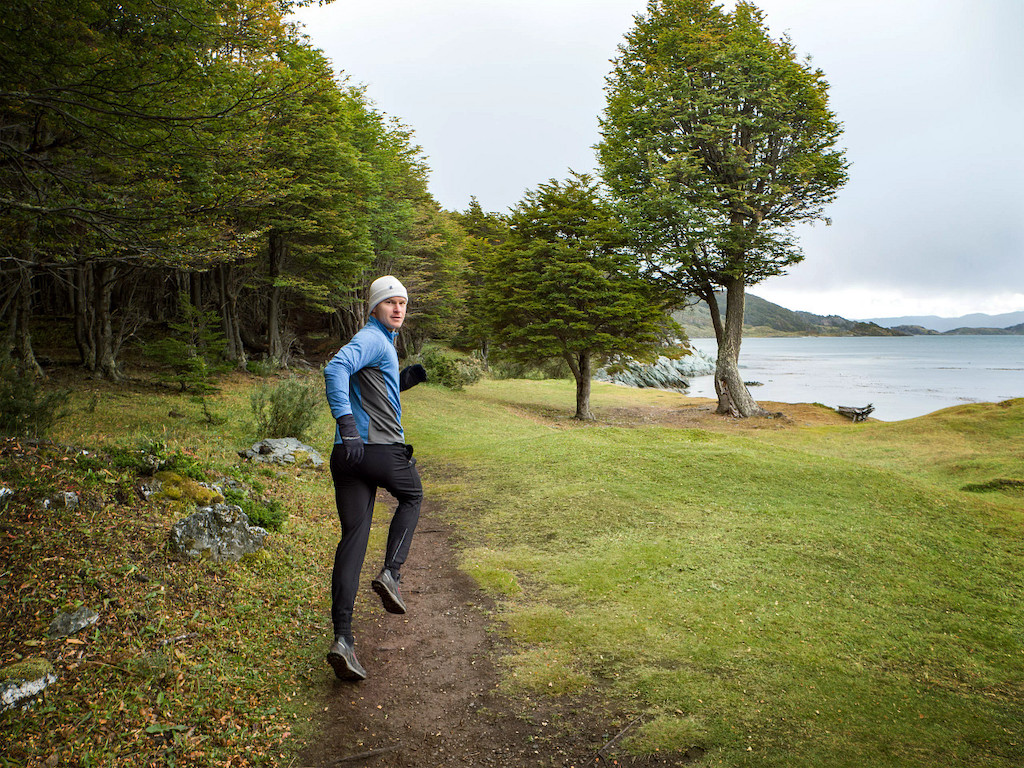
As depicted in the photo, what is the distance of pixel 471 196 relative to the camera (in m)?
58.9

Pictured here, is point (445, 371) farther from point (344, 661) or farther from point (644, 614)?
point (344, 661)

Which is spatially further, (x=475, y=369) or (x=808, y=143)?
(x=475, y=369)

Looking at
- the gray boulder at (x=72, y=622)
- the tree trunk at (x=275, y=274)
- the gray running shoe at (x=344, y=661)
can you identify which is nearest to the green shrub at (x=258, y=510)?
the gray boulder at (x=72, y=622)

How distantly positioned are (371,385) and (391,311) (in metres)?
0.56

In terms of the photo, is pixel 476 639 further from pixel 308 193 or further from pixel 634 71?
pixel 634 71

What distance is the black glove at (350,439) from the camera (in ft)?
11.7

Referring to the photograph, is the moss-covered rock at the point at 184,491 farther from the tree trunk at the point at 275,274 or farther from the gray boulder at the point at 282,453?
the tree trunk at the point at 275,274

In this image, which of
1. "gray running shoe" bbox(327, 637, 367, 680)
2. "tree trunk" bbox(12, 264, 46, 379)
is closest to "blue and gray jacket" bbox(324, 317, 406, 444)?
"gray running shoe" bbox(327, 637, 367, 680)

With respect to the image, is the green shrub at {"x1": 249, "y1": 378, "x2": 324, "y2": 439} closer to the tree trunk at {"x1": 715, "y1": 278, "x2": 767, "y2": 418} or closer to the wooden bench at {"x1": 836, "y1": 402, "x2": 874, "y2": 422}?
the tree trunk at {"x1": 715, "y1": 278, "x2": 767, "y2": 418}

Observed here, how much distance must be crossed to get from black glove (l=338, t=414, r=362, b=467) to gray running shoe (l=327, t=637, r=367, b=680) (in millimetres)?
1168

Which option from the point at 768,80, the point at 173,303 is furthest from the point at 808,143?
the point at 173,303

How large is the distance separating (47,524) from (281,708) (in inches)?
91.2

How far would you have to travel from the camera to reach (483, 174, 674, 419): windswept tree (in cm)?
2138

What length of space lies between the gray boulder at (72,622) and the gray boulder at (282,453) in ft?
18.9
